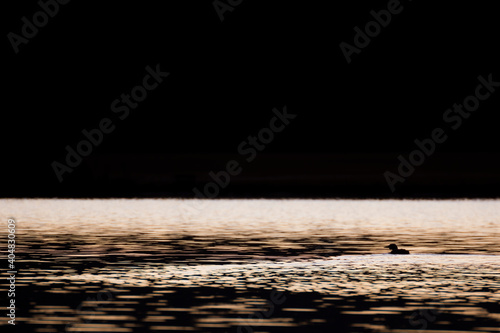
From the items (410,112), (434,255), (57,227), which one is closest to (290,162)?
(410,112)

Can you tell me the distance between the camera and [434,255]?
4041 cm

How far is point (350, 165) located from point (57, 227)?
348 ft

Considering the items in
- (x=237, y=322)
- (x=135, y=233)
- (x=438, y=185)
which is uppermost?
(x=438, y=185)

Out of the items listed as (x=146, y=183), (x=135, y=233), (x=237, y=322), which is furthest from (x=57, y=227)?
(x=146, y=183)

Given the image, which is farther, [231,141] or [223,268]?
[231,141]

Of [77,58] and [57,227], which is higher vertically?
[77,58]

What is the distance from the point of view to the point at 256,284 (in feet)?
99.6

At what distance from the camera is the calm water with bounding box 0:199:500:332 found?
23797 mm

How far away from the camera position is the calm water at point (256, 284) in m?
23.8

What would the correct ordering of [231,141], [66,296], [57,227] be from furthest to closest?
[231,141], [57,227], [66,296]

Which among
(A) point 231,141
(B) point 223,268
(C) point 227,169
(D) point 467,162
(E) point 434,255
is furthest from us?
(C) point 227,169

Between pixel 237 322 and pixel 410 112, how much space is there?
4286 inches

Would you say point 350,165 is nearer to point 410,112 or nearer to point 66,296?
point 410,112

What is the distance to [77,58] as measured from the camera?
12356 cm
